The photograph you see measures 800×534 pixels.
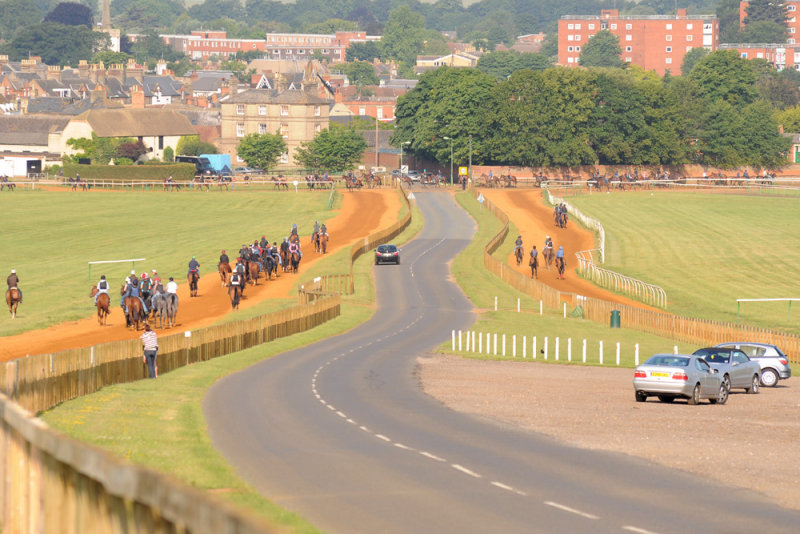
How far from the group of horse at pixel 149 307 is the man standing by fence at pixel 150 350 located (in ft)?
43.0

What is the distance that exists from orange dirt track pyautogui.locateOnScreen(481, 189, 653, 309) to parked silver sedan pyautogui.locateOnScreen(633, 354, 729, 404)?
30931 mm

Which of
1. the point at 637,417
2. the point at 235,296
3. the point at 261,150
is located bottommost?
the point at 637,417

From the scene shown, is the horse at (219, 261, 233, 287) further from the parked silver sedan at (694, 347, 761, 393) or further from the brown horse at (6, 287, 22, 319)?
the parked silver sedan at (694, 347, 761, 393)

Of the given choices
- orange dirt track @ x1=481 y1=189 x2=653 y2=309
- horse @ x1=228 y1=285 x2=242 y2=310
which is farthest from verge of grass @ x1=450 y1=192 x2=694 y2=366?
horse @ x1=228 y1=285 x2=242 y2=310

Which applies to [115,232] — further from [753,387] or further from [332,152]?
[753,387]

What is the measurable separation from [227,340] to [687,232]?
200 ft

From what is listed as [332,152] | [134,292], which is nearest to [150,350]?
[134,292]

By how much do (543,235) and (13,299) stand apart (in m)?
49.6

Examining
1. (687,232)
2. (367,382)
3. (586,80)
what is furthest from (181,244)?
(586,80)

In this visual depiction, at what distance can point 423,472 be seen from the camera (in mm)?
20000

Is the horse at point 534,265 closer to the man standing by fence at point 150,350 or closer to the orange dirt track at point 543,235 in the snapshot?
the orange dirt track at point 543,235

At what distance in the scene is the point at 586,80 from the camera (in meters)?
150

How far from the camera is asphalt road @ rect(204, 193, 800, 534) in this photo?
650 inches

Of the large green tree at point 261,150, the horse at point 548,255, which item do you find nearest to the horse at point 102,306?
the horse at point 548,255
